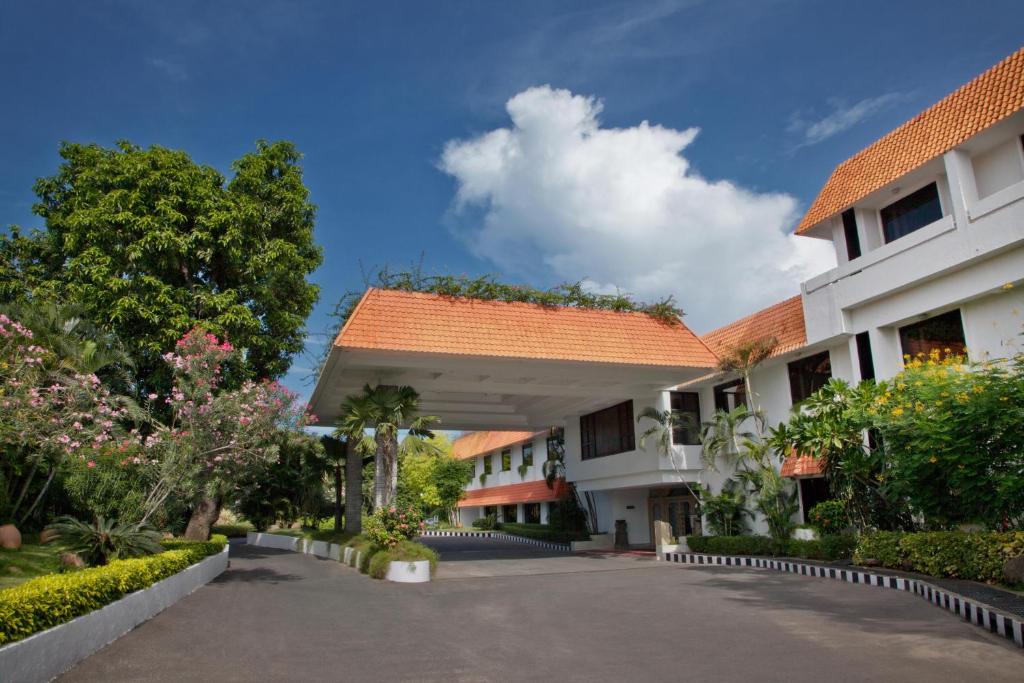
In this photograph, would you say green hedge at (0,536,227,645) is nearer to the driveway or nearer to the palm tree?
the palm tree

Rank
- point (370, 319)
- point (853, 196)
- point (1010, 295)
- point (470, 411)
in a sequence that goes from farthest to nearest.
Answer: point (470, 411), point (853, 196), point (370, 319), point (1010, 295)

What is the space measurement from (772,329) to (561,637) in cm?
1310

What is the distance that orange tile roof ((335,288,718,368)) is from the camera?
15.1m

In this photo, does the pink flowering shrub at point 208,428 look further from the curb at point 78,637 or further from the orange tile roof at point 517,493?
the orange tile roof at point 517,493

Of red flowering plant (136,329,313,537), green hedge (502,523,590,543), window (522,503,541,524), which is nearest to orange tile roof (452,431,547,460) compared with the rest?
window (522,503,541,524)

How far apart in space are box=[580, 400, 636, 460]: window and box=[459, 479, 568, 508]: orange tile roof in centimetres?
296

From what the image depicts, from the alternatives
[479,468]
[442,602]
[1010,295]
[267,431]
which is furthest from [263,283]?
[479,468]

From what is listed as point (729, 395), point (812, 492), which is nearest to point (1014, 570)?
point (812, 492)

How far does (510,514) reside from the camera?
39469mm

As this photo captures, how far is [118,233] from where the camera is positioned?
17.4 meters

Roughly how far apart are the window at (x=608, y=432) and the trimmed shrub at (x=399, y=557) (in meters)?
8.88

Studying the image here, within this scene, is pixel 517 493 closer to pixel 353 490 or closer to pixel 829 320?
pixel 353 490

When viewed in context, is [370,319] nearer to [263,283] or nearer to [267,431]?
[267,431]

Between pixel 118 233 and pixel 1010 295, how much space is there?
64.8ft
